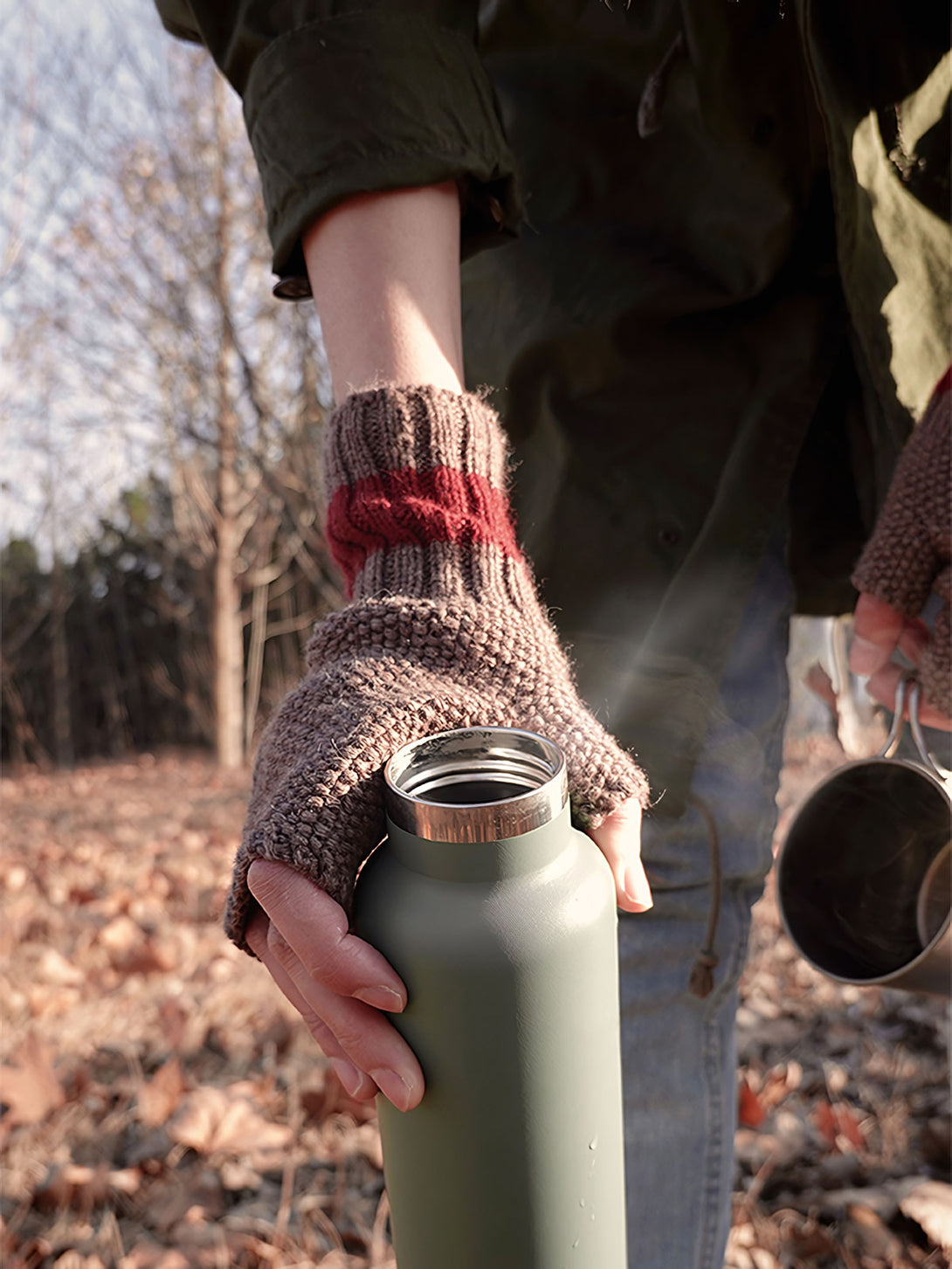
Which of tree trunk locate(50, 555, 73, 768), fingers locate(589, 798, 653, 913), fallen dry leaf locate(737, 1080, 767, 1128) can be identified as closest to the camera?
fingers locate(589, 798, 653, 913)

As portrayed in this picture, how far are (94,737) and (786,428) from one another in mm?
10119

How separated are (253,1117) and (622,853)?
136cm

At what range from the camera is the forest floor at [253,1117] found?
1.56 metres

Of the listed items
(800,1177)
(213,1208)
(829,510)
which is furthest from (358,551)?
(800,1177)

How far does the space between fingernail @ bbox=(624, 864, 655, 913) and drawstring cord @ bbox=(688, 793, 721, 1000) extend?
0.45 meters

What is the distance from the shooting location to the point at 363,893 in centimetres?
69

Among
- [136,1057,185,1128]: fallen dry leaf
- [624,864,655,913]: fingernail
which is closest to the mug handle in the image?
[624,864,655,913]: fingernail

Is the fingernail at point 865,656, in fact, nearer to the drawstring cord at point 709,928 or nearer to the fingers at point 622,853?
the drawstring cord at point 709,928

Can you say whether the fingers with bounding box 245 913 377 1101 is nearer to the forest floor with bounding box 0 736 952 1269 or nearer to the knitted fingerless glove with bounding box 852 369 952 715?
the knitted fingerless glove with bounding box 852 369 952 715

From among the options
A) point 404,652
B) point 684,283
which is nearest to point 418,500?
point 404,652

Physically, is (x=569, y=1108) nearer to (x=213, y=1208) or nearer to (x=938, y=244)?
(x=938, y=244)

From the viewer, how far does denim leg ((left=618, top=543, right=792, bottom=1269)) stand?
47.6 inches

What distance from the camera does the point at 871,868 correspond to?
1.17m

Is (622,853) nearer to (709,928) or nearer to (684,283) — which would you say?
(709,928)
